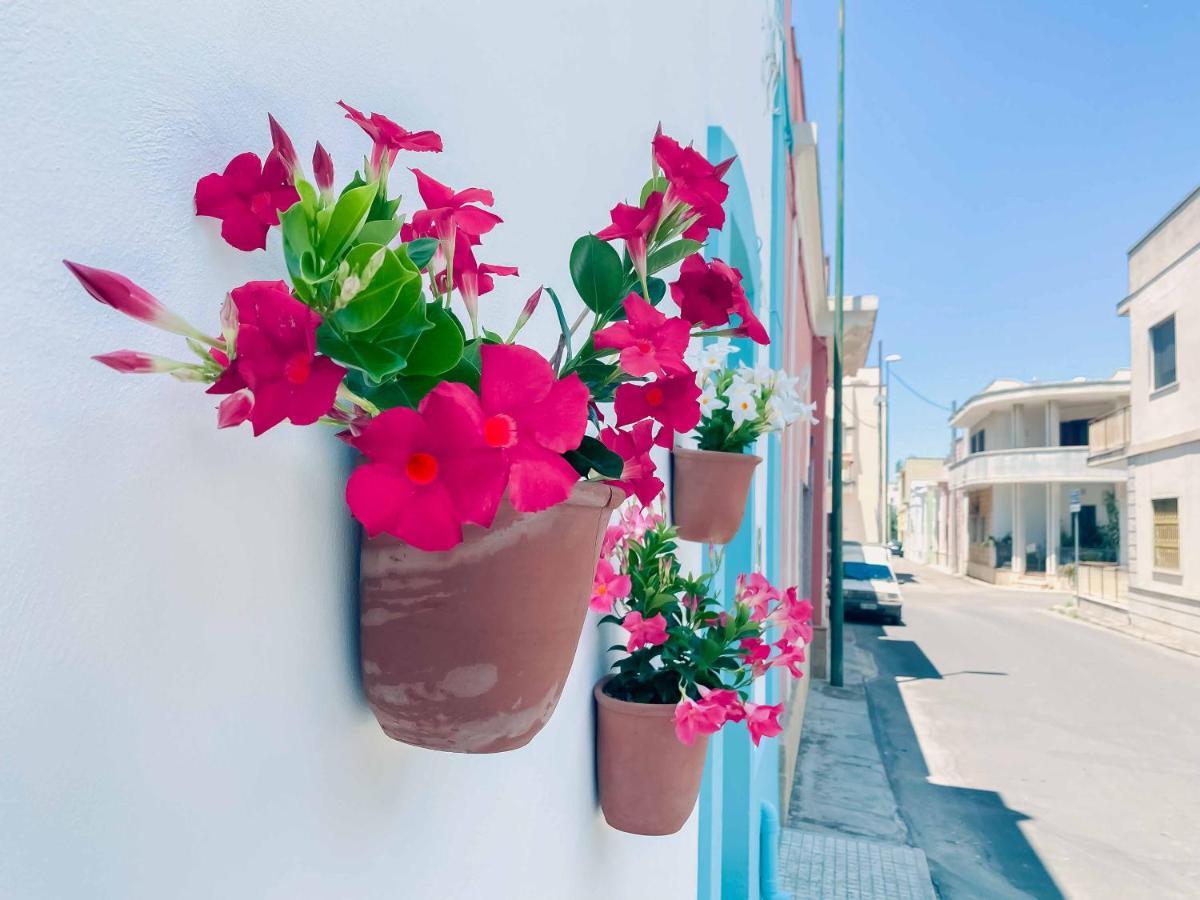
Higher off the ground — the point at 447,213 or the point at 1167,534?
the point at 1167,534

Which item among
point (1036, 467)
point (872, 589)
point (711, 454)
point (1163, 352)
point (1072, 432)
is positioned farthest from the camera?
point (1072, 432)

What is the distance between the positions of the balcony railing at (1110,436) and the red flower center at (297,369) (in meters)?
19.0

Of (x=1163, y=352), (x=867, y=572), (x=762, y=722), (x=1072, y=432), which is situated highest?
(x=1072, y=432)

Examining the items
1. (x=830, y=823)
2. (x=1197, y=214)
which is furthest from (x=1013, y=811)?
(x=1197, y=214)

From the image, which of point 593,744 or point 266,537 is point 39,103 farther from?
point 593,744

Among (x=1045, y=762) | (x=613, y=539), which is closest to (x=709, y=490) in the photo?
(x=613, y=539)

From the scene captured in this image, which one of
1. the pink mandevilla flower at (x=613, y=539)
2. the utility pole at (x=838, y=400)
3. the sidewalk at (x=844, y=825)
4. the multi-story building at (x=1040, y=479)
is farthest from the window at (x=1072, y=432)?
the pink mandevilla flower at (x=613, y=539)

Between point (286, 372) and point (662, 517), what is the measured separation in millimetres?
1236

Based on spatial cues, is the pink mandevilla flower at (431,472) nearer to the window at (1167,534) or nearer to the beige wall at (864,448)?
the window at (1167,534)

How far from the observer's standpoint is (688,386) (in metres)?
0.71

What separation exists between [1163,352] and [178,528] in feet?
58.1

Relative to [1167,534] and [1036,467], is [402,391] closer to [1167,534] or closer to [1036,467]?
[1167,534]

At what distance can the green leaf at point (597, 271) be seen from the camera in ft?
2.35

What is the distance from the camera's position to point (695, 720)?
1252 mm
